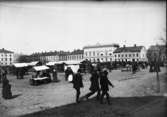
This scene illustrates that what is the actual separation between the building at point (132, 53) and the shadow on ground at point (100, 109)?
6292 cm

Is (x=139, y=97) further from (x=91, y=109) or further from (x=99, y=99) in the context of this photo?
(x=91, y=109)

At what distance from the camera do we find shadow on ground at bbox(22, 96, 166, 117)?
7.95 metres

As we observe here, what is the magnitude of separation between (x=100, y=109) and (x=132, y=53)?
218 feet

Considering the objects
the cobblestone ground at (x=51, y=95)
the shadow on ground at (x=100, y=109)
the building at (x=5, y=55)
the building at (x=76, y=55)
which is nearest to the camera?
the shadow on ground at (x=100, y=109)

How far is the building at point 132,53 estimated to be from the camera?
235 feet

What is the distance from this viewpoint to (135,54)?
72750 mm

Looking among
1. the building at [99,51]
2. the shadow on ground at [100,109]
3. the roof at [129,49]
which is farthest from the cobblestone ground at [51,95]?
the building at [99,51]

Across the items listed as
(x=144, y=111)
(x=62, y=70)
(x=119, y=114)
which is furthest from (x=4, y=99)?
(x=62, y=70)

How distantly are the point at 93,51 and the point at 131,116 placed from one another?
74112 millimetres

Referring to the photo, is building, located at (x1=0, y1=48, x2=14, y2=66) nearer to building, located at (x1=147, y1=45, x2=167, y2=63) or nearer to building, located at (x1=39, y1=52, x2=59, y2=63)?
building, located at (x1=147, y1=45, x2=167, y2=63)

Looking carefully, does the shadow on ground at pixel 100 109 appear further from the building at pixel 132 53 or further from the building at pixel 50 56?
the building at pixel 50 56

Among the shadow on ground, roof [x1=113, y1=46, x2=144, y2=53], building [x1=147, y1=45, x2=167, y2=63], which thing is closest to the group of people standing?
the shadow on ground

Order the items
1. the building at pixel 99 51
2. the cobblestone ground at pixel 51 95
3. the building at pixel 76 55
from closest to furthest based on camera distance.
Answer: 1. the cobblestone ground at pixel 51 95
2. the building at pixel 99 51
3. the building at pixel 76 55

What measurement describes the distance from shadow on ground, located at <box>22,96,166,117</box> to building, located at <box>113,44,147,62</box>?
206ft
